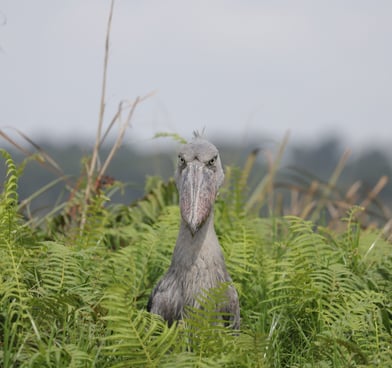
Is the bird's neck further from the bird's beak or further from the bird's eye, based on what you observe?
the bird's eye

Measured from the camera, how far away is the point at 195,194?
4914mm

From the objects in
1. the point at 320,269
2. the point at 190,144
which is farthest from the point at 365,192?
the point at 190,144

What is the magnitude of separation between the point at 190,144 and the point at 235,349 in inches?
61.2

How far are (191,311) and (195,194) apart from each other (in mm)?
820

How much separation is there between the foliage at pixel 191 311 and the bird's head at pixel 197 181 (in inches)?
24.1

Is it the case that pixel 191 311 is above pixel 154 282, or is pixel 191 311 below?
above

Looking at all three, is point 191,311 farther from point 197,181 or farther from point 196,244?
point 197,181

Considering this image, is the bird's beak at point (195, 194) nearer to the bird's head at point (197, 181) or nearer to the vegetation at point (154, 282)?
the bird's head at point (197, 181)

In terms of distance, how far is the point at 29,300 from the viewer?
460 cm

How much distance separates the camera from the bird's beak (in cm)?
489

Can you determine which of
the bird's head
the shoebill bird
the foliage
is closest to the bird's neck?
the shoebill bird

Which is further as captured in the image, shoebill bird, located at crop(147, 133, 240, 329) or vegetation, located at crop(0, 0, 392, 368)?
shoebill bird, located at crop(147, 133, 240, 329)

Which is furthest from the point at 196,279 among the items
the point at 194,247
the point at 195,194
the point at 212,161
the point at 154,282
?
the point at 154,282

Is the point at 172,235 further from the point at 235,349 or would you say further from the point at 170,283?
the point at 235,349
